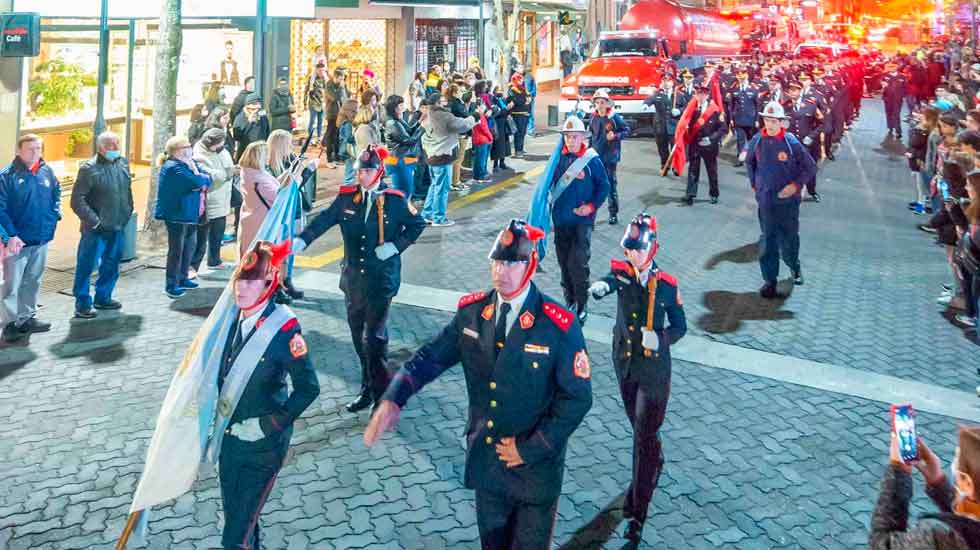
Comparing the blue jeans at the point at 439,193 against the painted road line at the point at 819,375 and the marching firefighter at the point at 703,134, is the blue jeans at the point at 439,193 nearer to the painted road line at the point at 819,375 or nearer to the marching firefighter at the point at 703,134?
the marching firefighter at the point at 703,134

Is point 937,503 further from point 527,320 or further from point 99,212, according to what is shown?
point 99,212

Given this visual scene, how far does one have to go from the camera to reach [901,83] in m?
26.4

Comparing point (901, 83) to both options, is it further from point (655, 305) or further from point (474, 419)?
point (474, 419)

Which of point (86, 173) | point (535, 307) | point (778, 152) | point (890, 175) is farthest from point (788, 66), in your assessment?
point (535, 307)

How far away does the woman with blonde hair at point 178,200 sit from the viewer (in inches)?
426

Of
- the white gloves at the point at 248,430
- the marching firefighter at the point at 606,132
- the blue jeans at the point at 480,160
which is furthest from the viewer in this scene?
the blue jeans at the point at 480,160

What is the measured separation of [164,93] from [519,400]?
33.8 feet

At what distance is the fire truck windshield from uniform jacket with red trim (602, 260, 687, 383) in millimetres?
21426

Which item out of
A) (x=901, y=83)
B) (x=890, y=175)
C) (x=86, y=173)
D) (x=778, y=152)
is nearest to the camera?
(x=86, y=173)

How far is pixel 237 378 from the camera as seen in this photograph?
4836mm

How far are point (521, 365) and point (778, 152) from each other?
7.46 metres

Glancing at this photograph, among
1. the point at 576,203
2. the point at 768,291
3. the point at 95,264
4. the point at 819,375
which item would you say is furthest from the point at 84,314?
the point at 768,291

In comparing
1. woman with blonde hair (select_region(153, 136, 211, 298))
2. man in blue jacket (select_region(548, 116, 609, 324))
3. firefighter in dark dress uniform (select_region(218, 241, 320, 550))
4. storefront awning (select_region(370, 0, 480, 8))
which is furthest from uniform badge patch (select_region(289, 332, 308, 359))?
storefront awning (select_region(370, 0, 480, 8))

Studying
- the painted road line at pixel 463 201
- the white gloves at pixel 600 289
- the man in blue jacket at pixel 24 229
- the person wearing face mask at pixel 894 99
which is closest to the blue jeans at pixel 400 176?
the painted road line at pixel 463 201
